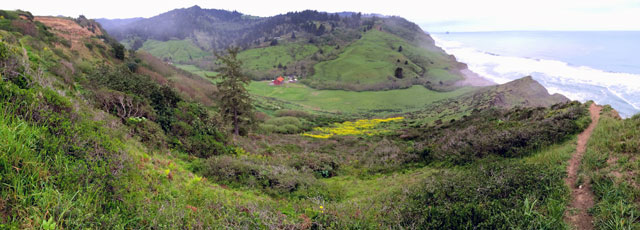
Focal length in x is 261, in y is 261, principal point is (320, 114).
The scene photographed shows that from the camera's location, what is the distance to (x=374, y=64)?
143m

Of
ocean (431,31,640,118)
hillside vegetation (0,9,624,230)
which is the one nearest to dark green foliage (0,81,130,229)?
hillside vegetation (0,9,624,230)

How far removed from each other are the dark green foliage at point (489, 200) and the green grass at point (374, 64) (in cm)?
11817

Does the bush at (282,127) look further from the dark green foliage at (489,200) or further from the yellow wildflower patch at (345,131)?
the dark green foliage at (489,200)

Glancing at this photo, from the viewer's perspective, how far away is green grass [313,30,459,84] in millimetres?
130375

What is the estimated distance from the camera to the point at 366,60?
493 feet

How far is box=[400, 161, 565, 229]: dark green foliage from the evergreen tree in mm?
17777

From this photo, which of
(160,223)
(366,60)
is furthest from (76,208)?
(366,60)

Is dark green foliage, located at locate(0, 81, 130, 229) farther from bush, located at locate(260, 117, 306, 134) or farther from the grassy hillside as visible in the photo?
the grassy hillside

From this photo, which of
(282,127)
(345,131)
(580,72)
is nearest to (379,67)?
(580,72)

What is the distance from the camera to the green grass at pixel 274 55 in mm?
161538

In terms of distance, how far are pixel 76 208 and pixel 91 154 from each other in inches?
76.2

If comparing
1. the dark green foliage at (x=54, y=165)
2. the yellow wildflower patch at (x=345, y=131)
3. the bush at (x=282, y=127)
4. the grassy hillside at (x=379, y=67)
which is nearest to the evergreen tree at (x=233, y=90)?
the bush at (x=282, y=127)

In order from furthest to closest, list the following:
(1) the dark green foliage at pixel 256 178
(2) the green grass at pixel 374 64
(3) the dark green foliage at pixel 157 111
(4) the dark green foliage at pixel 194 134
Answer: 1. (2) the green grass at pixel 374 64
2. (4) the dark green foliage at pixel 194 134
3. (3) the dark green foliage at pixel 157 111
4. (1) the dark green foliage at pixel 256 178

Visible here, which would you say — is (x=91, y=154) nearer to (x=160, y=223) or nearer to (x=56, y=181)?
(x=56, y=181)
